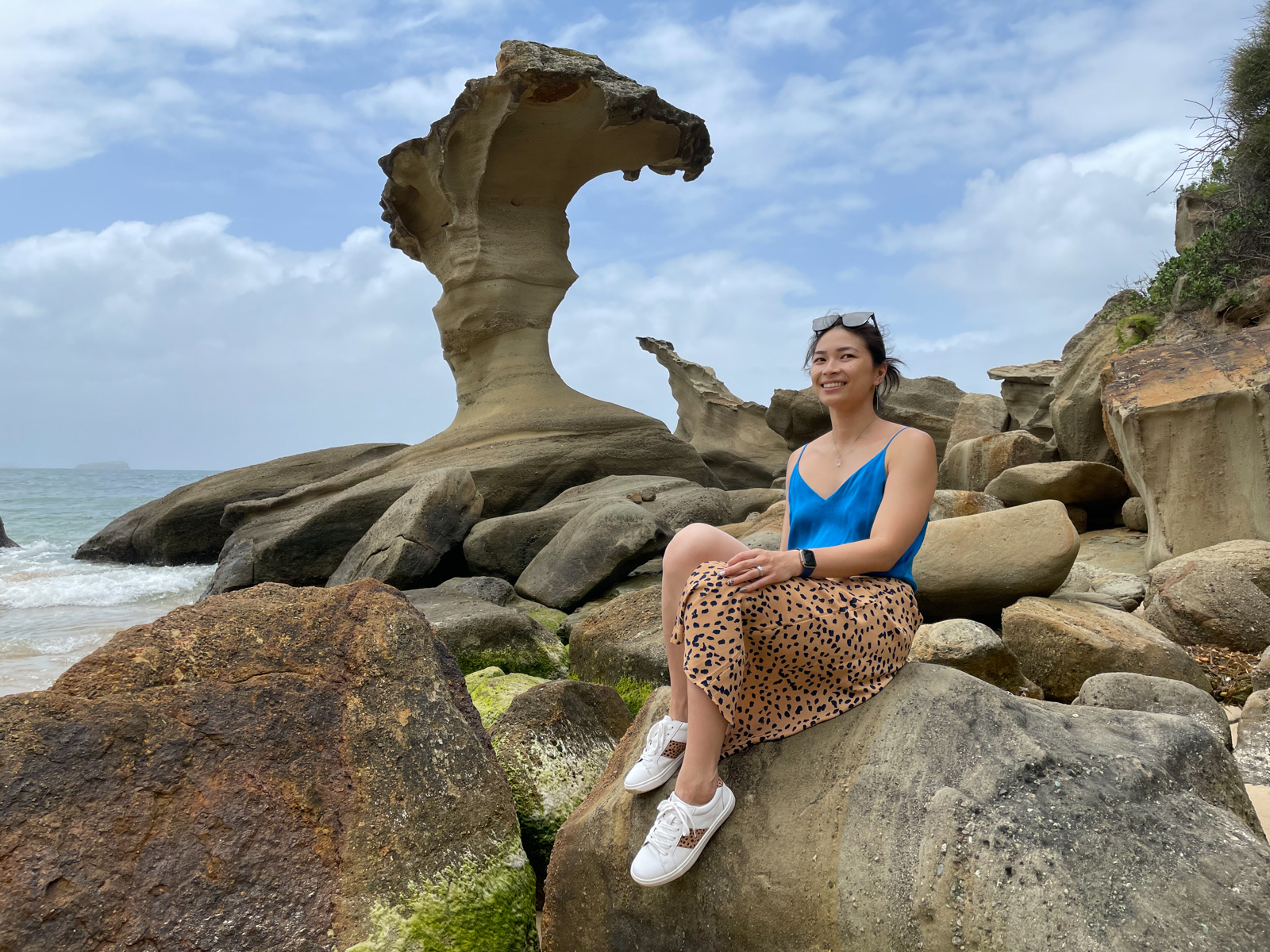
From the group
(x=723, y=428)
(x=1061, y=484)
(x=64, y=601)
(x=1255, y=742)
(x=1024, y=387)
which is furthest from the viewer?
(x=723, y=428)

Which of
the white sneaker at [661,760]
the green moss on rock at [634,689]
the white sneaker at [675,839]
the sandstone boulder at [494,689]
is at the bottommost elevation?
the green moss on rock at [634,689]

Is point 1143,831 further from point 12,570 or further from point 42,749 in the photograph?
point 12,570

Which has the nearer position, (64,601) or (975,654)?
(975,654)

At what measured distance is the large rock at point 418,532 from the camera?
8.57 meters

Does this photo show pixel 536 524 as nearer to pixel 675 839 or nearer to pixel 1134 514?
pixel 1134 514

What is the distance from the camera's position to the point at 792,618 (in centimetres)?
214

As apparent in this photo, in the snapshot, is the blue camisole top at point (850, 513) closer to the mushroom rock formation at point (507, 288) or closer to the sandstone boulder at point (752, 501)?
the sandstone boulder at point (752, 501)

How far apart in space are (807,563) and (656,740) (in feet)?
1.84

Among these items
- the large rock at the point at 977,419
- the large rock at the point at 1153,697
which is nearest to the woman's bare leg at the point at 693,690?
the large rock at the point at 1153,697

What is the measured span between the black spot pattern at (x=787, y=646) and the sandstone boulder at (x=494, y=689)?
6.00 feet

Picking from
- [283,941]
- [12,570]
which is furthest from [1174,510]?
[12,570]

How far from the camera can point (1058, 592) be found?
5.30 metres

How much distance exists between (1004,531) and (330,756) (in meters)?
3.83

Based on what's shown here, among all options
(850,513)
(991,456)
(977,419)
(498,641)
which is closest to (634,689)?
(498,641)
